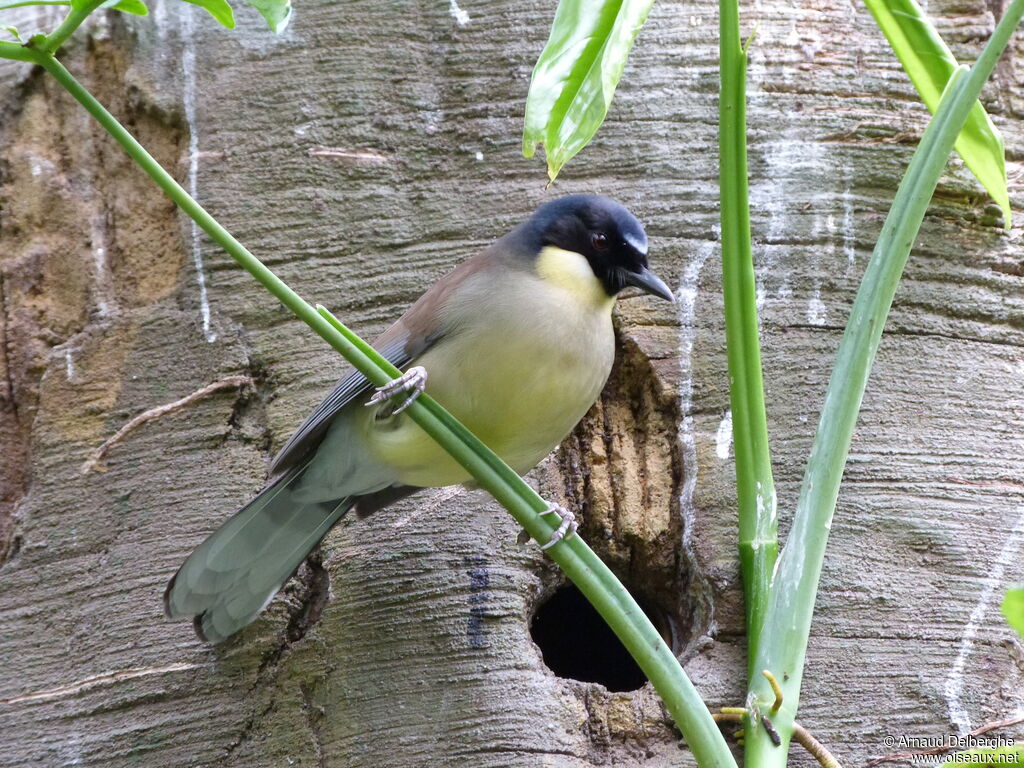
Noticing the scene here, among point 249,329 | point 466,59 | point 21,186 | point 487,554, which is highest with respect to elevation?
point 466,59

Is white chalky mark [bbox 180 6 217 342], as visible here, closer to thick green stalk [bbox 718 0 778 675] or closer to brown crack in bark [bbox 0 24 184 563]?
brown crack in bark [bbox 0 24 184 563]

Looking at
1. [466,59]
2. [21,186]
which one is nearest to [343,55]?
[466,59]

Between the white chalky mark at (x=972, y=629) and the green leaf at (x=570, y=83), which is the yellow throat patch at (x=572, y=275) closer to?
the green leaf at (x=570, y=83)

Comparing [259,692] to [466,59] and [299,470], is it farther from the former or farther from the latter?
[466,59]

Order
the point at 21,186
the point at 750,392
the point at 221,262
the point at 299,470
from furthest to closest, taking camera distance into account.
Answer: the point at 21,186 < the point at 221,262 < the point at 299,470 < the point at 750,392

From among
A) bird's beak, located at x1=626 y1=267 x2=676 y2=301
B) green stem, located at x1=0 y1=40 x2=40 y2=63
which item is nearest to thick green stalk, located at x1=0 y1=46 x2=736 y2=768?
green stem, located at x1=0 y1=40 x2=40 y2=63

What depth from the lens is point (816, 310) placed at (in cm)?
313

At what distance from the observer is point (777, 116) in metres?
3.35

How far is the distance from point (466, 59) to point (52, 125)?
4.48ft

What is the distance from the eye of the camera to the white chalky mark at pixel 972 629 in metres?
2.62

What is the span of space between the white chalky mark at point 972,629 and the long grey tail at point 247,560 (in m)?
1.63

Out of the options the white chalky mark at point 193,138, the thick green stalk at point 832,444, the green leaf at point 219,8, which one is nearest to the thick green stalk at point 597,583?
the thick green stalk at point 832,444

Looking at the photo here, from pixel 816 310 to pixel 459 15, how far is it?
4.75 feet

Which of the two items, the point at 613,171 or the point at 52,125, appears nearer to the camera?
the point at 613,171
